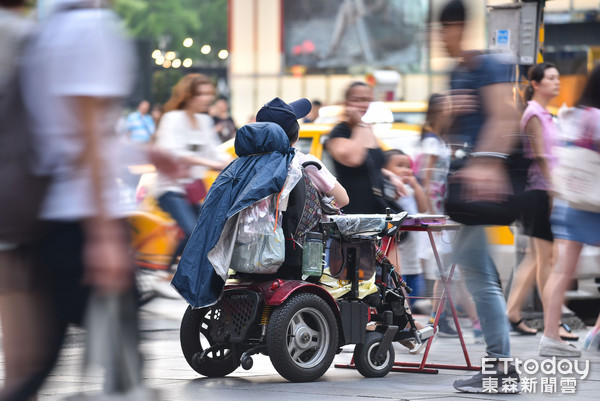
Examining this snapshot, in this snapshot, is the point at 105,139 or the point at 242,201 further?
the point at 242,201

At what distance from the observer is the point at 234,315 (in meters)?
Result: 6.70

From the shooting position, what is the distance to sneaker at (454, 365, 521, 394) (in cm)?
600

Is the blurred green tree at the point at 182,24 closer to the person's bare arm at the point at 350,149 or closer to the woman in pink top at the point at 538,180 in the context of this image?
the woman in pink top at the point at 538,180

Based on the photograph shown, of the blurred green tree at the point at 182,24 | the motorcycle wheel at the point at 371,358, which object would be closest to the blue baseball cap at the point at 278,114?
the motorcycle wheel at the point at 371,358

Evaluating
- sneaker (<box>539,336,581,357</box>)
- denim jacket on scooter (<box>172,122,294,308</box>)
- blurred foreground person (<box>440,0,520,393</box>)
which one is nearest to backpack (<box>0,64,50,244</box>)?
blurred foreground person (<box>440,0,520,393</box>)

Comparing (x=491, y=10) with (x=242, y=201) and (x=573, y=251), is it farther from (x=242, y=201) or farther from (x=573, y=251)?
(x=242, y=201)

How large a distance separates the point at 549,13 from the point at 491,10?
51.3 ft

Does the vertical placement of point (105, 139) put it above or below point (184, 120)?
above

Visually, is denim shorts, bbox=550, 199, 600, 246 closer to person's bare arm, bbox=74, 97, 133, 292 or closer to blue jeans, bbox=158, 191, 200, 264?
blue jeans, bbox=158, 191, 200, 264

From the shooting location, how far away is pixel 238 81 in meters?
40.3

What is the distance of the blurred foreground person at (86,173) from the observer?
10.7 ft

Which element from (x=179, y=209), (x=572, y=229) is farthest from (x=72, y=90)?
(x=179, y=209)

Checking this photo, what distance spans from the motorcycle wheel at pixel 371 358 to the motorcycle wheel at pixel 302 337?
0.23 metres

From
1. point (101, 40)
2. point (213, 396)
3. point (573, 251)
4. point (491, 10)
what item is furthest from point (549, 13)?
point (101, 40)
